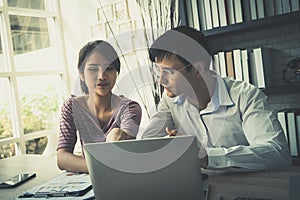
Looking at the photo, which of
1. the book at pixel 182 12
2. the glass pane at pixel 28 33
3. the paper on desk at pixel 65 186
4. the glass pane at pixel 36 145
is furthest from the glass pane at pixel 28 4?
the paper on desk at pixel 65 186

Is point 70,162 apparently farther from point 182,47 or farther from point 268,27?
point 268,27

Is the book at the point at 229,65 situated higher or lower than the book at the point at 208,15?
lower

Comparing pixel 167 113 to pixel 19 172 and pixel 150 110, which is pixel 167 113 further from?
pixel 150 110

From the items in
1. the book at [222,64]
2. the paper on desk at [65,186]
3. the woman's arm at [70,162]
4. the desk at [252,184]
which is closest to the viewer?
the desk at [252,184]

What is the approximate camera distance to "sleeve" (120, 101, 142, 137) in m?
1.56

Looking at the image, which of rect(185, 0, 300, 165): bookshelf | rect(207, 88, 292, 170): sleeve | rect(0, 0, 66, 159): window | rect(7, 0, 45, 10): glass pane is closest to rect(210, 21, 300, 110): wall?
rect(185, 0, 300, 165): bookshelf

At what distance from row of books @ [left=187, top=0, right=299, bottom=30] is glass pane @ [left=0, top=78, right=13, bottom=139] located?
2169mm

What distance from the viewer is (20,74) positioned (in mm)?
3615

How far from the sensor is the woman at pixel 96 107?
→ 164 cm

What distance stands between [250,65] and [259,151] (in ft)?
3.63

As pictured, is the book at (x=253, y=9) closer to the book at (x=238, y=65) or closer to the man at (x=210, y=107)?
the book at (x=238, y=65)

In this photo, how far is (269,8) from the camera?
207 cm

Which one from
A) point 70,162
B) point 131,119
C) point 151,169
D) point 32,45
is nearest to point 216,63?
point 131,119

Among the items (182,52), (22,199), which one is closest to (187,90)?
(182,52)
